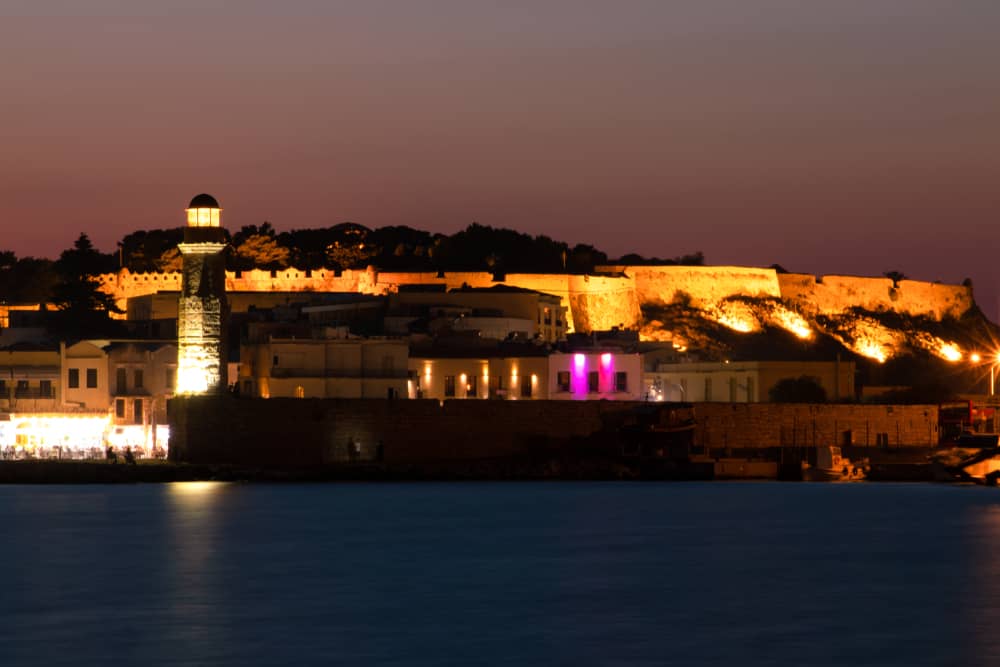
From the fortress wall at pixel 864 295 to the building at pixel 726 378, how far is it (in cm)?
3863

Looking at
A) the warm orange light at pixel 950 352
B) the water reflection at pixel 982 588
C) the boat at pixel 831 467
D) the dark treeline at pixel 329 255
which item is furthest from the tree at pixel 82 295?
the warm orange light at pixel 950 352

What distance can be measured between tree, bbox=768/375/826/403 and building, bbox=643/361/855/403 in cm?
20

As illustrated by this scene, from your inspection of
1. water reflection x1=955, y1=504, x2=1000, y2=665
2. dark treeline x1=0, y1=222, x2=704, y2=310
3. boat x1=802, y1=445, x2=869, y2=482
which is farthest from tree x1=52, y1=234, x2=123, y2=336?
water reflection x1=955, y1=504, x2=1000, y2=665

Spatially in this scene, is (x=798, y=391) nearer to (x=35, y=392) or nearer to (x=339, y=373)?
(x=339, y=373)

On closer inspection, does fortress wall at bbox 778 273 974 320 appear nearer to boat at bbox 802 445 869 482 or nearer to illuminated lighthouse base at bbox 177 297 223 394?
boat at bbox 802 445 869 482

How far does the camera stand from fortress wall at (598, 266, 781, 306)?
10375 centimetres

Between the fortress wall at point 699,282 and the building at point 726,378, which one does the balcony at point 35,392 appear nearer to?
the building at point 726,378

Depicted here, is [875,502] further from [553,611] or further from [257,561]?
[553,611]

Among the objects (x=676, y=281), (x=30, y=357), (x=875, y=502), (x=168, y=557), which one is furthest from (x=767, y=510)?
(x=676, y=281)

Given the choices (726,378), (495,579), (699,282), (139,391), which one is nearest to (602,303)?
(699,282)

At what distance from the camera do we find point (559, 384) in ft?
220

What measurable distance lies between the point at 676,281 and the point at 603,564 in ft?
216

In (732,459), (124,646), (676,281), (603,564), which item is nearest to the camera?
(124,646)

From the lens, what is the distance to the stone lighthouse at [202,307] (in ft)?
190
